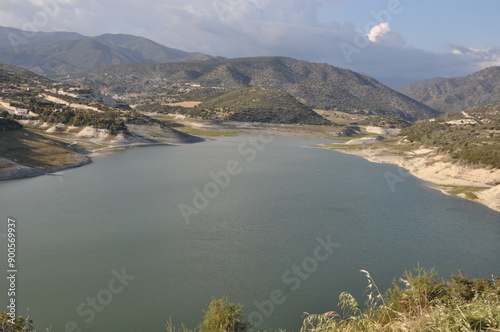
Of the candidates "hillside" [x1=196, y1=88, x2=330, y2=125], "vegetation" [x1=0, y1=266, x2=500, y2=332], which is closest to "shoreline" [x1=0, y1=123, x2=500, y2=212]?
"vegetation" [x1=0, y1=266, x2=500, y2=332]

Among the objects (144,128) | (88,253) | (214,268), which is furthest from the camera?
(144,128)

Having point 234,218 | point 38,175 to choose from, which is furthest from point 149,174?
point 234,218

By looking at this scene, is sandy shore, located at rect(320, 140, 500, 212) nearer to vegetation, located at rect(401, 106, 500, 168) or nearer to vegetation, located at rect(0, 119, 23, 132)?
vegetation, located at rect(401, 106, 500, 168)

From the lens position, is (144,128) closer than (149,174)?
No

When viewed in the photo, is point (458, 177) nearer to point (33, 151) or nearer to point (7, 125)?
point (33, 151)

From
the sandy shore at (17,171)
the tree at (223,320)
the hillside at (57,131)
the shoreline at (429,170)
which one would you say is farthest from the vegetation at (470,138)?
the sandy shore at (17,171)

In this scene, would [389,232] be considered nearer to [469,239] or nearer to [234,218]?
[469,239]

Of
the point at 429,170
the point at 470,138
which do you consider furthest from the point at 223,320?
the point at 470,138
